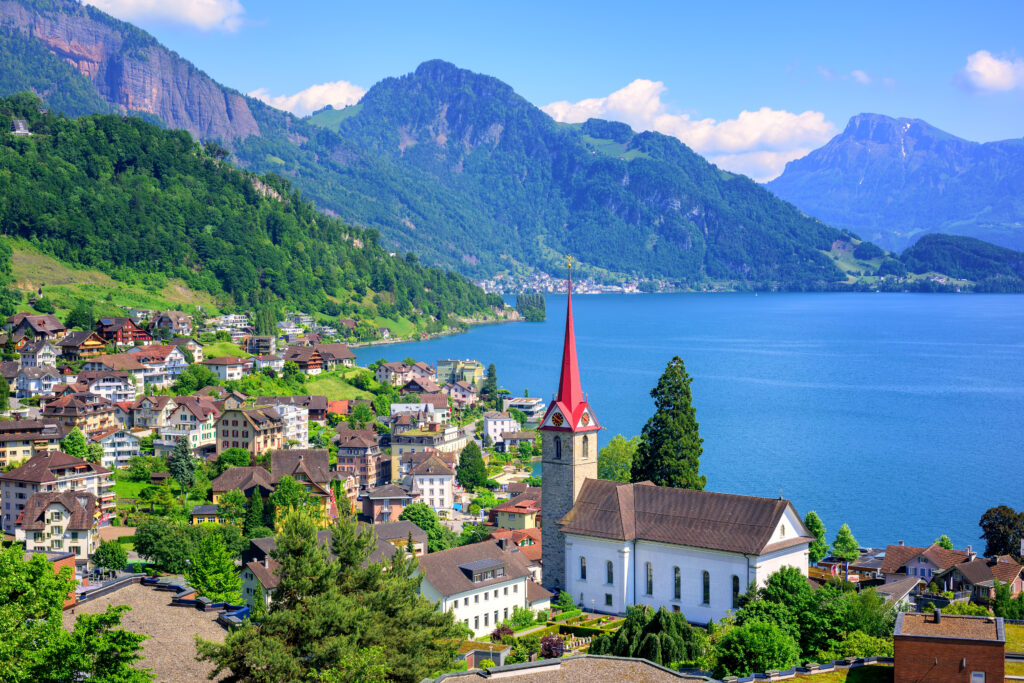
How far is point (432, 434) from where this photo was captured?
69500 millimetres

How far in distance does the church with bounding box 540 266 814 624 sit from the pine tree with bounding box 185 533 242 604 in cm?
1058

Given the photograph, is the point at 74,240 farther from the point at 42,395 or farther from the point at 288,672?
the point at 288,672

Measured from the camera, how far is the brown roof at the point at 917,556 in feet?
137

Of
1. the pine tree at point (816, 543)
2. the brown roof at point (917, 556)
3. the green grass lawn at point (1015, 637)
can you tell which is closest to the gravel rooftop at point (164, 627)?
the green grass lawn at point (1015, 637)

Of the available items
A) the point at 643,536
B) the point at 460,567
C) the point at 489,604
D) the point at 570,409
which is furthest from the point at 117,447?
the point at 643,536

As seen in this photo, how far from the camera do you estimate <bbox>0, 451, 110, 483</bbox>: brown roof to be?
50.9 m

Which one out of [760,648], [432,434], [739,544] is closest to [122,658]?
[760,648]

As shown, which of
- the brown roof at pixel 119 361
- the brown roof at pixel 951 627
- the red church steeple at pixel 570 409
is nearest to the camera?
the brown roof at pixel 951 627

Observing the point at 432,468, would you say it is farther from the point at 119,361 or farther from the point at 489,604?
the point at 119,361

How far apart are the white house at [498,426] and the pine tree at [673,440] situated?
38.2 metres

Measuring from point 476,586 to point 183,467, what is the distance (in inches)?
1150

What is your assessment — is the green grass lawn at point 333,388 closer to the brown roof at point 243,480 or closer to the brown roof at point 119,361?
the brown roof at point 119,361

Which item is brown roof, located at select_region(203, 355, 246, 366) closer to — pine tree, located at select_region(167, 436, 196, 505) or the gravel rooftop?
pine tree, located at select_region(167, 436, 196, 505)

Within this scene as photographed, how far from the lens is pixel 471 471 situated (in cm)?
6306
